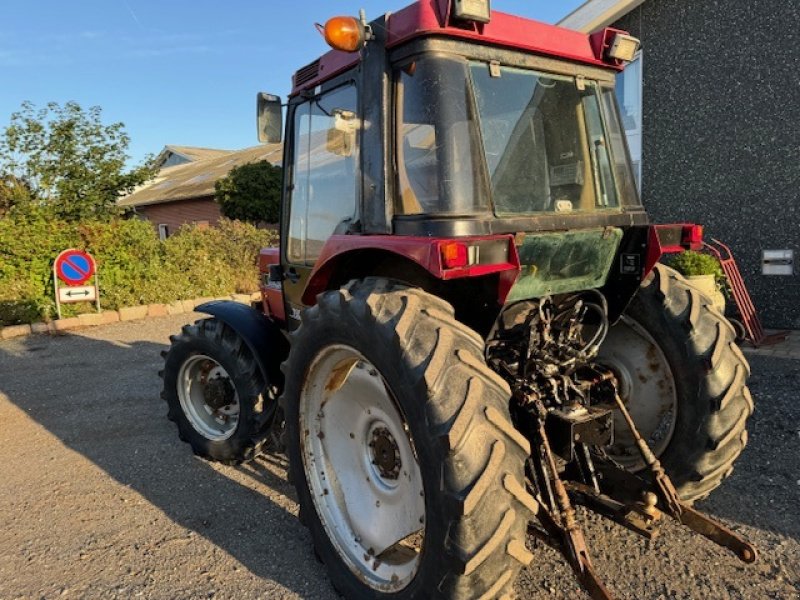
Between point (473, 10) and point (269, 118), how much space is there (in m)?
1.56

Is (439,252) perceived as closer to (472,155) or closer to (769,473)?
(472,155)

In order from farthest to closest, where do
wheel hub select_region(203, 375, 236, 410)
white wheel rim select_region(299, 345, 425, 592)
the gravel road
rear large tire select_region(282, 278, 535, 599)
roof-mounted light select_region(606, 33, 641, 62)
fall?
wheel hub select_region(203, 375, 236, 410)
roof-mounted light select_region(606, 33, 641, 62)
the gravel road
white wheel rim select_region(299, 345, 425, 592)
rear large tire select_region(282, 278, 535, 599)

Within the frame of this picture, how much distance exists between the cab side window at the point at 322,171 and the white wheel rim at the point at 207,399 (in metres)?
1.08

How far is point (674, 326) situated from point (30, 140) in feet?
55.8

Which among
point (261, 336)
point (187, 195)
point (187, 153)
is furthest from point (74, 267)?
point (187, 153)

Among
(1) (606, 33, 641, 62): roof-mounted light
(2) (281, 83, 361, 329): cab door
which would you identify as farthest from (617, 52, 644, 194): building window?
(2) (281, 83, 361, 329): cab door

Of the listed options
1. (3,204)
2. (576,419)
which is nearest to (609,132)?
(576,419)

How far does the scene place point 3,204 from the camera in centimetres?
1469

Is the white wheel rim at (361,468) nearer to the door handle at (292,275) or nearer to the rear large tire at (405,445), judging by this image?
the rear large tire at (405,445)

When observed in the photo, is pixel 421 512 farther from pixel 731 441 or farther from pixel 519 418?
pixel 731 441

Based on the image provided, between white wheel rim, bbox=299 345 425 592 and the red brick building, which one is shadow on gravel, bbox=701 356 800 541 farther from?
the red brick building

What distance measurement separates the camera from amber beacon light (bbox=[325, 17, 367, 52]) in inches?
96.7

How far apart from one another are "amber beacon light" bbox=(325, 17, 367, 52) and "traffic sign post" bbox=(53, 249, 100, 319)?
30.3 feet

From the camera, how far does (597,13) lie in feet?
28.2
